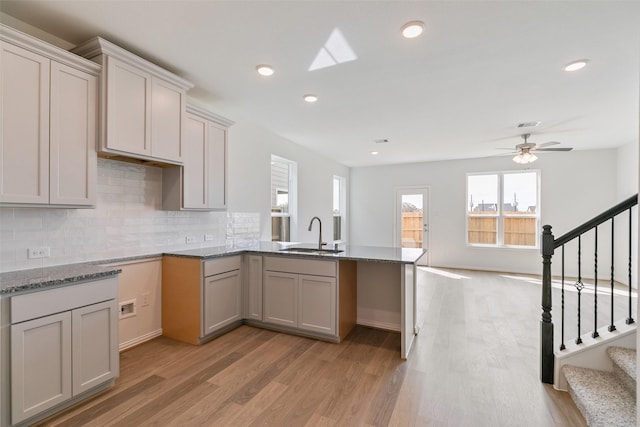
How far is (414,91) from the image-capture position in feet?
10.5

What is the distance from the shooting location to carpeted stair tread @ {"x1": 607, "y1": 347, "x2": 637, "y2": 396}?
1807mm

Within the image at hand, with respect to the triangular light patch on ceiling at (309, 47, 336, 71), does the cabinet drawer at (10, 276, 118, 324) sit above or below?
below

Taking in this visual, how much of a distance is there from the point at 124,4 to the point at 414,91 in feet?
8.63

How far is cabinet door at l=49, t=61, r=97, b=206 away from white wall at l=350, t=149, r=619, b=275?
667cm

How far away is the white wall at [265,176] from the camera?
159 inches

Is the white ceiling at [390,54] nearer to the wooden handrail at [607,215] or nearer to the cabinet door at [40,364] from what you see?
the wooden handrail at [607,215]

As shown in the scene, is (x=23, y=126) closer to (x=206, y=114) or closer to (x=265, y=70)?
(x=206, y=114)

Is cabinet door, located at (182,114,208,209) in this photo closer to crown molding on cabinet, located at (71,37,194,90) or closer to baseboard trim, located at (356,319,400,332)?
crown molding on cabinet, located at (71,37,194,90)

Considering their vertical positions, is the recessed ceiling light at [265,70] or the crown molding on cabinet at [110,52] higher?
the recessed ceiling light at [265,70]

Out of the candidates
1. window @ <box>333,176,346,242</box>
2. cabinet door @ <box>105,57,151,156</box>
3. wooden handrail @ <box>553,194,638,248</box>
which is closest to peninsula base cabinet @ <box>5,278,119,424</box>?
cabinet door @ <box>105,57,151,156</box>

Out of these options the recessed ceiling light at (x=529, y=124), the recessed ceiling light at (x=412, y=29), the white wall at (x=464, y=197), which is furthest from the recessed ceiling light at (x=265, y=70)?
the white wall at (x=464, y=197)

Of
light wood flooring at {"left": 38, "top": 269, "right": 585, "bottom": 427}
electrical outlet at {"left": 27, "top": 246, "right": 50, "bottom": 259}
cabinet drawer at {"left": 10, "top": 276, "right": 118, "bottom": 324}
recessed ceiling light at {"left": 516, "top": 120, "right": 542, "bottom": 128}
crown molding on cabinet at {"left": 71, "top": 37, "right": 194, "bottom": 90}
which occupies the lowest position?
light wood flooring at {"left": 38, "top": 269, "right": 585, "bottom": 427}

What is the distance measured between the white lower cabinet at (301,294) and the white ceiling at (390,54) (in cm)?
189

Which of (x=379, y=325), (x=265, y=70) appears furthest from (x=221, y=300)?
(x=265, y=70)
